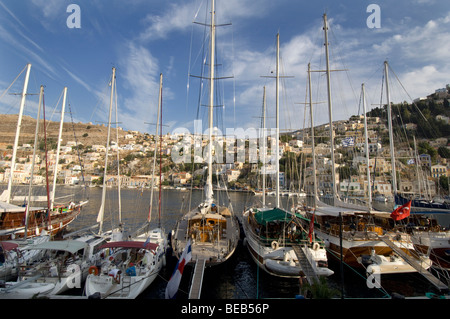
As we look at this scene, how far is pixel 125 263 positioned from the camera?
10867mm

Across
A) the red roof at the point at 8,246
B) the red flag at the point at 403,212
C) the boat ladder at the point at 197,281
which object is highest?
the red flag at the point at 403,212

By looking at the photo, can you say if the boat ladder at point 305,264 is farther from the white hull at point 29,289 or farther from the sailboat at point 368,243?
the white hull at point 29,289

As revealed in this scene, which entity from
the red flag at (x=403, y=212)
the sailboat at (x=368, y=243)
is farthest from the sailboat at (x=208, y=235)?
the red flag at (x=403, y=212)

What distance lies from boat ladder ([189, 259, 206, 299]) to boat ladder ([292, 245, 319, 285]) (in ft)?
13.1

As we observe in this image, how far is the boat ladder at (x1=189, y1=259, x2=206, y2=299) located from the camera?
815 centimetres

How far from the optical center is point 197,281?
29.6ft

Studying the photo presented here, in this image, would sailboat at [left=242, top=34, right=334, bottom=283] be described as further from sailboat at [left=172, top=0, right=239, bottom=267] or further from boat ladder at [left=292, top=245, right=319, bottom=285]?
sailboat at [left=172, top=0, right=239, bottom=267]

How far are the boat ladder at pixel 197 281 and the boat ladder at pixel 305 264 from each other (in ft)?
13.1

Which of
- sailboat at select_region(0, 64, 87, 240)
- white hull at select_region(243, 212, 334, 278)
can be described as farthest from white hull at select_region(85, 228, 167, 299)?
sailboat at select_region(0, 64, 87, 240)

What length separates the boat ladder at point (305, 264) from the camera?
9795 millimetres

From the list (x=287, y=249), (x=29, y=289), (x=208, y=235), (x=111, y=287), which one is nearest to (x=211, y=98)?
(x=208, y=235)
